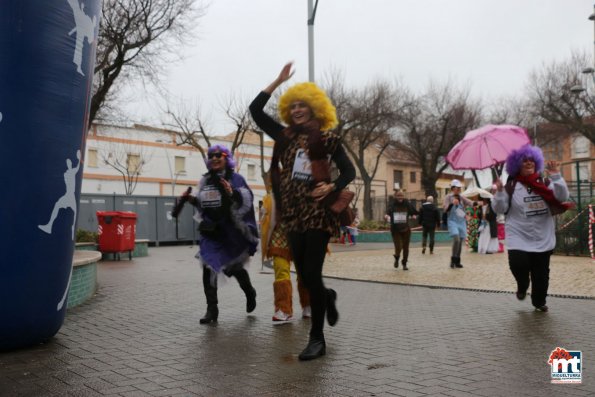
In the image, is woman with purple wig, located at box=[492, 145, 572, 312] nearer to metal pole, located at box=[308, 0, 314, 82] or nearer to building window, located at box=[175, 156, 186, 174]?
metal pole, located at box=[308, 0, 314, 82]

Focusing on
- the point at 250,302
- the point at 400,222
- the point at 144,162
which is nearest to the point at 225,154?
the point at 250,302

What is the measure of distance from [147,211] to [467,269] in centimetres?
1775

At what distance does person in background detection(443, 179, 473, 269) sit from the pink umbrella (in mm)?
775

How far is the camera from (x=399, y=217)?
13016 mm

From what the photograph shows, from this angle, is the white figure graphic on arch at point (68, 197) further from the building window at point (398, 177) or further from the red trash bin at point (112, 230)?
the building window at point (398, 177)

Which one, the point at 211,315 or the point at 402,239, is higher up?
the point at 402,239

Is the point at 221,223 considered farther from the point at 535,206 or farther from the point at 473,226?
the point at 473,226

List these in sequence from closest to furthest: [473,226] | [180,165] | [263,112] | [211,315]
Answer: [263,112] < [211,315] < [473,226] < [180,165]

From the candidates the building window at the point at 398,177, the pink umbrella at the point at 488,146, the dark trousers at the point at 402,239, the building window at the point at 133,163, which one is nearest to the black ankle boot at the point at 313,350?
the pink umbrella at the point at 488,146

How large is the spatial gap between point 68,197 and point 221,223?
6.15 feet

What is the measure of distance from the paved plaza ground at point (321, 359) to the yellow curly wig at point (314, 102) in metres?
1.79

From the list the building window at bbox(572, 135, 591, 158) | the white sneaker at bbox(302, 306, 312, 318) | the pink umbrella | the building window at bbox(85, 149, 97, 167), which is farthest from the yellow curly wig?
the building window at bbox(572, 135, 591, 158)

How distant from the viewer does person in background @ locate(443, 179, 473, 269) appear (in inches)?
505

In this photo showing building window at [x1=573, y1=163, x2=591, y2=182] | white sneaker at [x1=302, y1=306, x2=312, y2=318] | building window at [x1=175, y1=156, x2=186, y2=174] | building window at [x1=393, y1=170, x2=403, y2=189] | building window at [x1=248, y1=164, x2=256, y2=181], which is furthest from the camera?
building window at [x1=393, y1=170, x2=403, y2=189]
